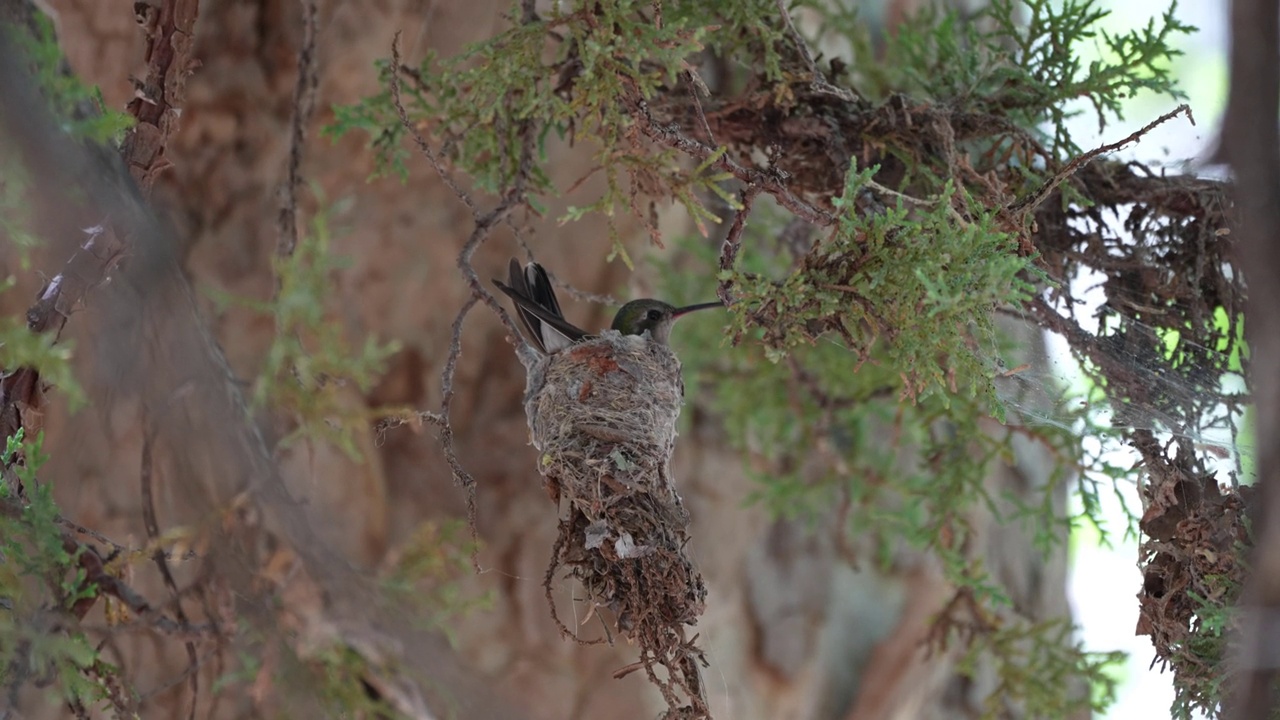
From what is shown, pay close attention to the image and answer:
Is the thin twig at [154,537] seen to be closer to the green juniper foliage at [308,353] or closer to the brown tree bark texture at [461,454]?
the green juniper foliage at [308,353]

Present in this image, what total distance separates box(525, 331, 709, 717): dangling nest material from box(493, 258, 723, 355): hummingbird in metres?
0.31

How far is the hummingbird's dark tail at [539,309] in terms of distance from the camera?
10.9ft

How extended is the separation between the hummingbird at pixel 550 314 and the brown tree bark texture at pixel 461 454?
1.80 metres

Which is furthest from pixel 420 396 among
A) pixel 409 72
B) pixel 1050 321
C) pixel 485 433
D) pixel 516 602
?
pixel 1050 321

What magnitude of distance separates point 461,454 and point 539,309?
2.93 metres

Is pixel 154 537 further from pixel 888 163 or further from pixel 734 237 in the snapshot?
pixel 888 163

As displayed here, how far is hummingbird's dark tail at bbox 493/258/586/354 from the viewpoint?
10.9 ft

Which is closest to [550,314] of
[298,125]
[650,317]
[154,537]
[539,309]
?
[539,309]

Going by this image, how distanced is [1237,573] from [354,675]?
6.88ft

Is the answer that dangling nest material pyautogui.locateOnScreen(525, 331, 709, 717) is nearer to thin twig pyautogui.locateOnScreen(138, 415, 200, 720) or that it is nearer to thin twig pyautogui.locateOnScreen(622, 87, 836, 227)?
thin twig pyautogui.locateOnScreen(622, 87, 836, 227)

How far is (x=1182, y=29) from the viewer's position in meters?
2.83

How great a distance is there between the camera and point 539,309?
3.32 metres

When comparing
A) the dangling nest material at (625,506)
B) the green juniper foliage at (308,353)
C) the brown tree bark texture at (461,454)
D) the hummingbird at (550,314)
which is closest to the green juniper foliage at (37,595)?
the green juniper foliage at (308,353)

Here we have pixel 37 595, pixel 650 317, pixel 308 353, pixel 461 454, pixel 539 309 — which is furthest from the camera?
pixel 461 454
